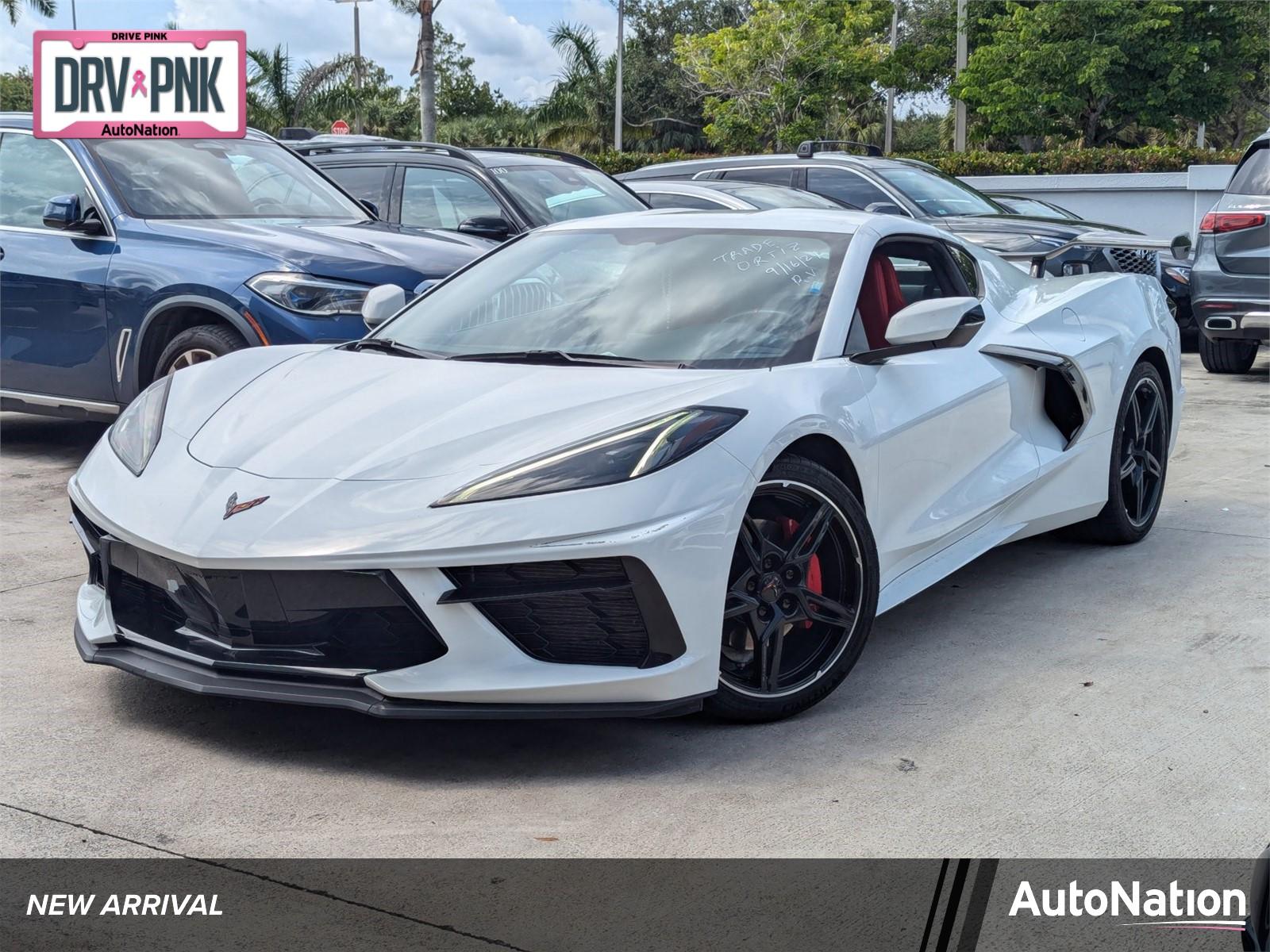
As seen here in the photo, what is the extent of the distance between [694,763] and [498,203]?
6076mm

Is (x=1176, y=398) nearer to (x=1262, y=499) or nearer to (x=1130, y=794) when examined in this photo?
(x=1262, y=499)

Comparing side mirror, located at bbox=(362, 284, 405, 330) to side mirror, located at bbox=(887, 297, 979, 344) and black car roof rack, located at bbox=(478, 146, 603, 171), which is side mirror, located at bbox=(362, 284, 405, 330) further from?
black car roof rack, located at bbox=(478, 146, 603, 171)

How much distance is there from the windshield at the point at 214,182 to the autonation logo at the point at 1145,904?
5647mm

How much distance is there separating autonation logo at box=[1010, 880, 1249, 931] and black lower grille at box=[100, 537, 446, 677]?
138 centimetres

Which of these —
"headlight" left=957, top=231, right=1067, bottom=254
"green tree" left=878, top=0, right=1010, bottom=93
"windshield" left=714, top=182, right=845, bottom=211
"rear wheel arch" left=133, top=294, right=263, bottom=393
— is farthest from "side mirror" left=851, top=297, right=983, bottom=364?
"green tree" left=878, top=0, right=1010, bottom=93

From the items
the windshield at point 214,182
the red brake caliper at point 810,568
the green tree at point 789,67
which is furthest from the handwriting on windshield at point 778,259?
the green tree at point 789,67

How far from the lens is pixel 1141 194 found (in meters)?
27.2

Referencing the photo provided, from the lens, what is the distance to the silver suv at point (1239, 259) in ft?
34.5

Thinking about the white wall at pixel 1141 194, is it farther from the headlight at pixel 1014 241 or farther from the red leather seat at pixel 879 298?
the red leather seat at pixel 879 298

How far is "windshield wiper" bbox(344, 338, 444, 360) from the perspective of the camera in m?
4.41

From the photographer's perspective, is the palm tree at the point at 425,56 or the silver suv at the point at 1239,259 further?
the palm tree at the point at 425,56

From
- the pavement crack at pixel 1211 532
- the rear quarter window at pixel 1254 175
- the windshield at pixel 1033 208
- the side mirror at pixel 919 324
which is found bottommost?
the pavement crack at pixel 1211 532

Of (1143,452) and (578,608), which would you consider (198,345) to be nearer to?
(578,608)

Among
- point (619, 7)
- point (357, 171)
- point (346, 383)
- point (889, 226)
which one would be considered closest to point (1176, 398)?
point (889, 226)
